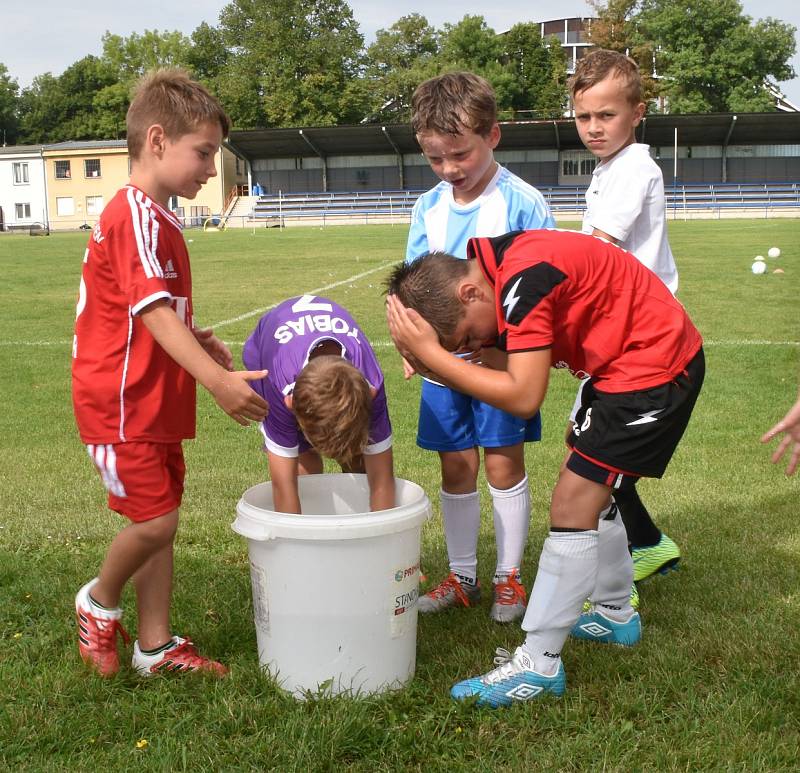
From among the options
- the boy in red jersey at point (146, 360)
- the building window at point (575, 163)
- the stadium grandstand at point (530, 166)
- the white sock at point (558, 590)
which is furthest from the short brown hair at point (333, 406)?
the building window at point (575, 163)

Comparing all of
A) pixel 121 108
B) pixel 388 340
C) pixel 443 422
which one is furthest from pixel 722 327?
pixel 121 108

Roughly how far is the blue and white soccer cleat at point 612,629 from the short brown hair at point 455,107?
188 centimetres

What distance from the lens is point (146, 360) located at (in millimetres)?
3016

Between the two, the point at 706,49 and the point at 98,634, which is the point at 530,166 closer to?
the point at 706,49

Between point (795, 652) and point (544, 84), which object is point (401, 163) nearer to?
point (544, 84)

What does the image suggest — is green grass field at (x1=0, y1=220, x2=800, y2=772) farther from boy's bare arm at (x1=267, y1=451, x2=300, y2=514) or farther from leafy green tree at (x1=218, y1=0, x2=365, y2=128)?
leafy green tree at (x1=218, y1=0, x2=365, y2=128)

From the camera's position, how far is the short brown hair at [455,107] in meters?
3.70

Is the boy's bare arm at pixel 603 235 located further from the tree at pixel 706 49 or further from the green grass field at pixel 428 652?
the tree at pixel 706 49

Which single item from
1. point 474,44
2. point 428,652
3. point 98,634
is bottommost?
point 428,652

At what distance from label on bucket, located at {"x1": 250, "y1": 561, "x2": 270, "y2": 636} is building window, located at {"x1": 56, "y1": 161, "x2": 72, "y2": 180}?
65.1 metres

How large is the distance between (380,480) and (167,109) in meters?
1.42

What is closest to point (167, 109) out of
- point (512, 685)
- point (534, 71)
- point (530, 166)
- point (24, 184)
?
point (512, 685)

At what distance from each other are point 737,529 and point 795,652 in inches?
55.9

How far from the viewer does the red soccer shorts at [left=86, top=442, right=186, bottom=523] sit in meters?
3.02
